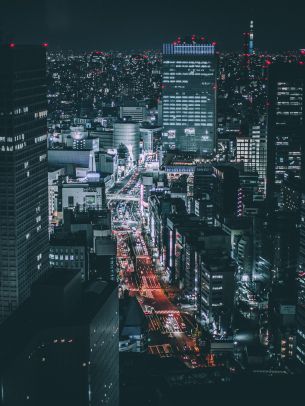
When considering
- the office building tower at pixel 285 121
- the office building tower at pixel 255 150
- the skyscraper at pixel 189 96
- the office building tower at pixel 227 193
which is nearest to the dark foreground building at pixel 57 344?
the office building tower at pixel 227 193

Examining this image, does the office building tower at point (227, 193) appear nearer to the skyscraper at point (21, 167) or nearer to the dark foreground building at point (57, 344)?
Result: the skyscraper at point (21, 167)

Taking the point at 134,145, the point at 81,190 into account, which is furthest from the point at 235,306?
the point at 134,145

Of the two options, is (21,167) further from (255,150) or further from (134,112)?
(134,112)

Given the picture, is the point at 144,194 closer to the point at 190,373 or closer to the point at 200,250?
the point at 200,250

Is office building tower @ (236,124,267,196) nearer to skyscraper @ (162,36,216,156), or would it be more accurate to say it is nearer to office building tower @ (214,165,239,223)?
skyscraper @ (162,36,216,156)

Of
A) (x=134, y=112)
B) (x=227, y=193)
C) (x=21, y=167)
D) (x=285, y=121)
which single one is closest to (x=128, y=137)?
(x=134, y=112)
